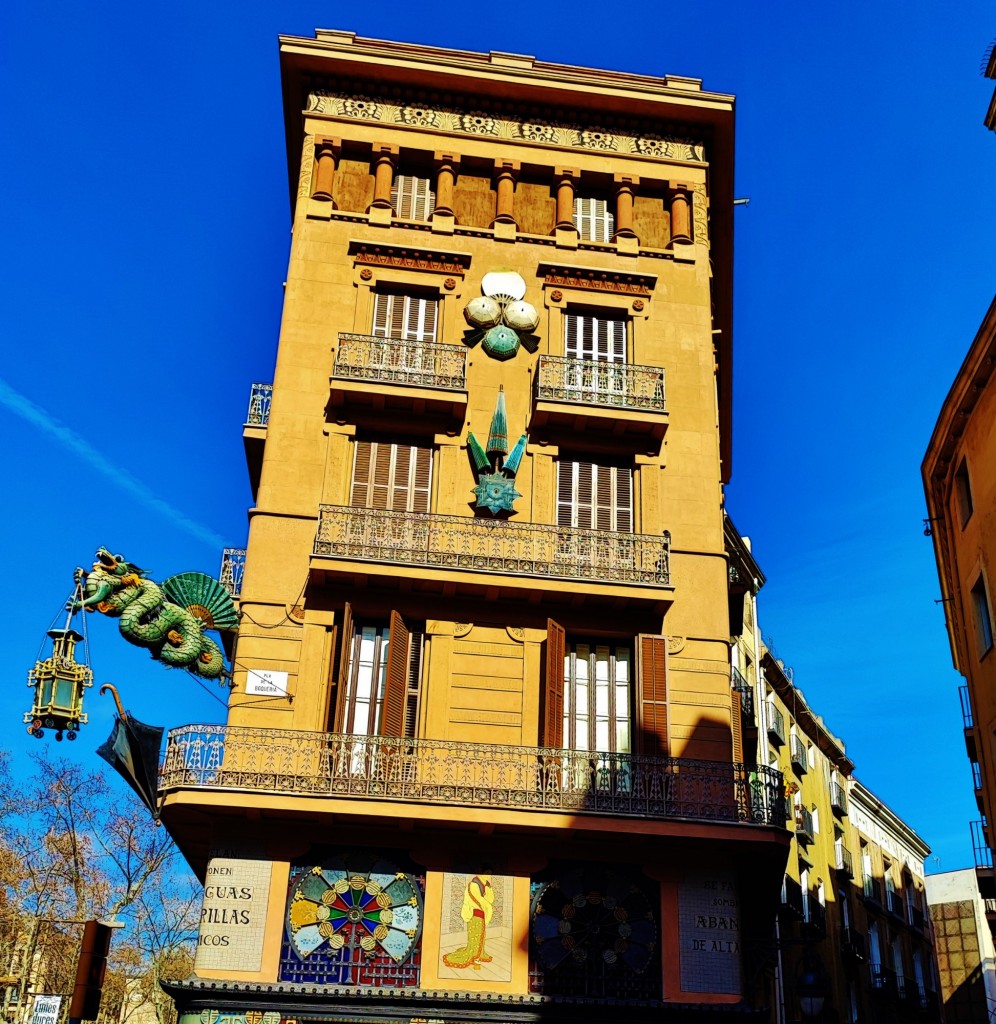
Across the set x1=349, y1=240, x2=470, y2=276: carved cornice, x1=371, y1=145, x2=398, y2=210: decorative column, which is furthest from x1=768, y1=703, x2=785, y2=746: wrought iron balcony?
x1=371, y1=145, x2=398, y2=210: decorative column

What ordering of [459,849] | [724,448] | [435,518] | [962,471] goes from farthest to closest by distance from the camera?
[724,448] → [962,471] → [435,518] → [459,849]

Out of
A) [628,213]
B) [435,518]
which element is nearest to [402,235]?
[628,213]

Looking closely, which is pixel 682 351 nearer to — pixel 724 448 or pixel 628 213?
pixel 628 213

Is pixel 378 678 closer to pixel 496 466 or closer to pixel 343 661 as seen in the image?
pixel 343 661

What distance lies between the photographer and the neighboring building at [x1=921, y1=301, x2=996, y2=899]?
23922 mm

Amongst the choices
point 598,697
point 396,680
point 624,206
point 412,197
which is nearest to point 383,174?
point 412,197

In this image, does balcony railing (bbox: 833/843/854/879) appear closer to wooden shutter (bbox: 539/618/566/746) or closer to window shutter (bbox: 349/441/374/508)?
wooden shutter (bbox: 539/618/566/746)

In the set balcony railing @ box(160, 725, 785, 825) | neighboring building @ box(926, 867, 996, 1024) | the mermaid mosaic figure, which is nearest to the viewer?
the mermaid mosaic figure

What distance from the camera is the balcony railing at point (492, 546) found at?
20.8m

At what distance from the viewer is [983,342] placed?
23.2 meters

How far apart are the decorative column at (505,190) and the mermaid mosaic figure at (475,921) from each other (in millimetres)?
13059

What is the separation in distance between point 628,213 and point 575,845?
43.0 feet

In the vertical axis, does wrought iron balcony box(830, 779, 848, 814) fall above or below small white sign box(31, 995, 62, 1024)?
above

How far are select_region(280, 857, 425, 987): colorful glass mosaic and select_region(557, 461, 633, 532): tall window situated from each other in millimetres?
7106
